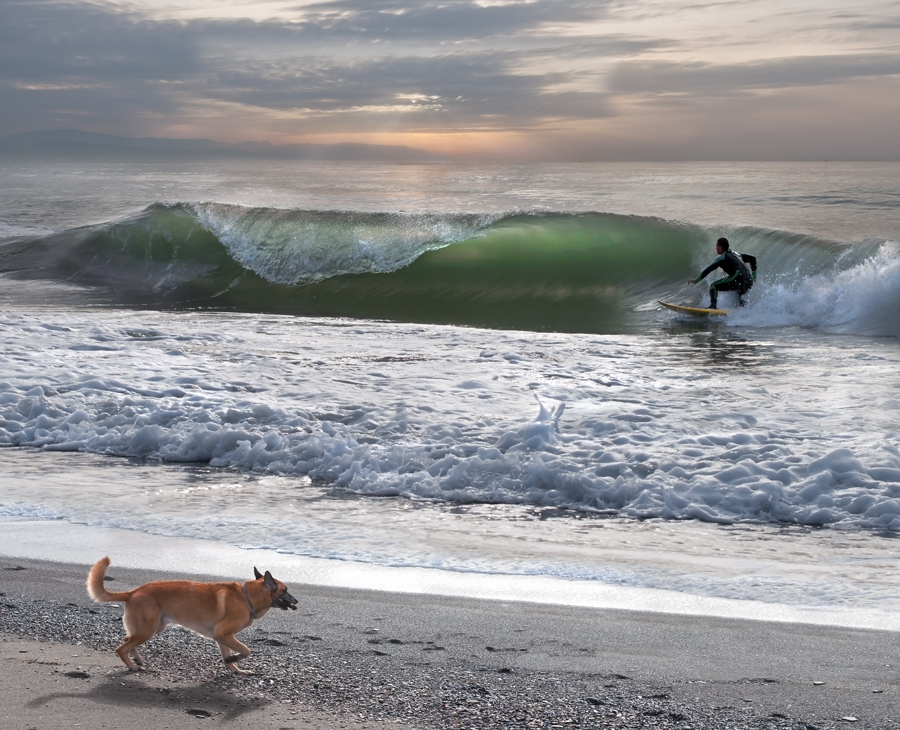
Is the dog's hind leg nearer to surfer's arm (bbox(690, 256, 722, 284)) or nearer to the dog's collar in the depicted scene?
the dog's collar

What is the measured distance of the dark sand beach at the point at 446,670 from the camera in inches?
114

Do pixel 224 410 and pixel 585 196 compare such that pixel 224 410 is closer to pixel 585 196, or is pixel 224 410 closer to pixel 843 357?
pixel 843 357

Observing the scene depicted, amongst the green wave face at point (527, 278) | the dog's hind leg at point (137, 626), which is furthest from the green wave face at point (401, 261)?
the dog's hind leg at point (137, 626)

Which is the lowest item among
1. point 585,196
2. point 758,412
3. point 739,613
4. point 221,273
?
point 739,613

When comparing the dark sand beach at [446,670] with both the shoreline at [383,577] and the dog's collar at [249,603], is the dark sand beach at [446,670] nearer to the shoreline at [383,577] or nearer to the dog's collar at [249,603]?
the shoreline at [383,577]

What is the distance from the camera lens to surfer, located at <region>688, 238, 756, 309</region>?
15.4 metres

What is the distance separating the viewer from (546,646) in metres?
3.55

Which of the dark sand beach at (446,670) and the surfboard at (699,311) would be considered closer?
the dark sand beach at (446,670)

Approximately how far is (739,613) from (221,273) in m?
19.3

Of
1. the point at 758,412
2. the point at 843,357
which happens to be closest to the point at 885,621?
the point at 758,412

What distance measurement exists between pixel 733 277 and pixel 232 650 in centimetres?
1386

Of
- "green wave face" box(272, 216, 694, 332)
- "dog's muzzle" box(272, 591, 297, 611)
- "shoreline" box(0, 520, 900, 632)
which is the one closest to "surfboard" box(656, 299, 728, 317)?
"green wave face" box(272, 216, 694, 332)

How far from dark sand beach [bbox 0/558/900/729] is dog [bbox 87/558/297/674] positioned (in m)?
0.17

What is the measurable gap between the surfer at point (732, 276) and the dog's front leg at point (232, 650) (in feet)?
43.8
